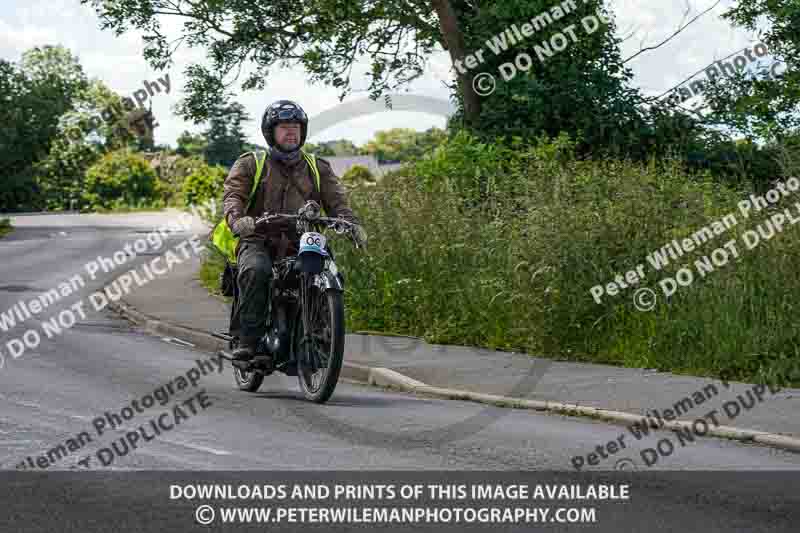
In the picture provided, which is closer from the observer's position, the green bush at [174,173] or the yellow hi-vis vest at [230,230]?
the yellow hi-vis vest at [230,230]

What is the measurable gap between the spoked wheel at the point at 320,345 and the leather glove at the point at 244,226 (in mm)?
657

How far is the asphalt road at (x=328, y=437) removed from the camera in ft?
22.6

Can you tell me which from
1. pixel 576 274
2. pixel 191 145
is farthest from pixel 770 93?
pixel 191 145

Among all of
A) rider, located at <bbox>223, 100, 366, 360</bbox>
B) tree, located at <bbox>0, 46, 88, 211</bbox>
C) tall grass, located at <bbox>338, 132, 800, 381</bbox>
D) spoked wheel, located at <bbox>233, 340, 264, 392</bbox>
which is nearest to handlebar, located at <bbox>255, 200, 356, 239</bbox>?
rider, located at <bbox>223, 100, 366, 360</bbox>

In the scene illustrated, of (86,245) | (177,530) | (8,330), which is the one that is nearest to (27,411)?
(177,530)

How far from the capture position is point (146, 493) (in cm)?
688

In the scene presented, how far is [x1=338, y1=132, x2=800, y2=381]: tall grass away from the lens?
11.8 m

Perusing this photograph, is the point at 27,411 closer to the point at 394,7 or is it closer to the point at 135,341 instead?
the point at 135,341

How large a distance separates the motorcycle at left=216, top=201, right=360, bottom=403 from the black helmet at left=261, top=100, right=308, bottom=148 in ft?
2.36

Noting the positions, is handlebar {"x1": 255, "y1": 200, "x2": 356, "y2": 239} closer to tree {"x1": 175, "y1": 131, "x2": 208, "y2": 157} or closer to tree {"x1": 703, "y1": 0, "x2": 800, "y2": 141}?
tree {"x1": 703, "y1": 0, "x2": 800, "y2": 141}

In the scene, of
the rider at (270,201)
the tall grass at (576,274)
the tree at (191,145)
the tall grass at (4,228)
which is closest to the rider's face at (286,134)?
the rider at (270,201)

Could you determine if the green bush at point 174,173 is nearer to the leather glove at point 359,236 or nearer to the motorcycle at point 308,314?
the motorcycle at point 308,314

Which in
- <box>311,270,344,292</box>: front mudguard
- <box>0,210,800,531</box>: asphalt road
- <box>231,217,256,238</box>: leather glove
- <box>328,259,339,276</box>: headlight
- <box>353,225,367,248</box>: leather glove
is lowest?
<box>0,210,800,531</box>: asphalt road

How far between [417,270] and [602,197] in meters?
2.78
